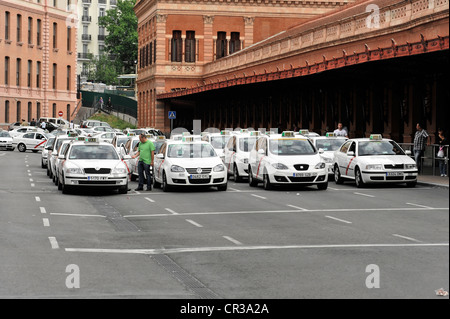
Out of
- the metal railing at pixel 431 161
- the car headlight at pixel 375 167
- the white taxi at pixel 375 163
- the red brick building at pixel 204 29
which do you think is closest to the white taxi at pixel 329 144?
the white taxi at pixel 375 163

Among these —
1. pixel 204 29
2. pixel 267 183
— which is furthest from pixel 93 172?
pixel 204 29

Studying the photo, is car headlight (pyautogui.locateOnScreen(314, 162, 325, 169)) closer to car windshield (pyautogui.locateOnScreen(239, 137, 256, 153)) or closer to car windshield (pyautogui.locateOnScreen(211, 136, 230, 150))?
car windshield (pyautogui.locateOnScreen(239, 137, 256, 153))

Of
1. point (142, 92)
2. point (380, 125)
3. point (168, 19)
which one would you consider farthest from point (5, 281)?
point (142, 92)

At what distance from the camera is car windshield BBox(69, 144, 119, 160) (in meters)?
26.0

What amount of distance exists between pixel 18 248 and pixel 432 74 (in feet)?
88.6

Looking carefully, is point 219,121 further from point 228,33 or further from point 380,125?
point 380,125

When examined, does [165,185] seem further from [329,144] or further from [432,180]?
[432,180]

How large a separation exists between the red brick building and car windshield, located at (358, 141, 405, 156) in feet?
206

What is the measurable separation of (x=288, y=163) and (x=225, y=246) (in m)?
13.5

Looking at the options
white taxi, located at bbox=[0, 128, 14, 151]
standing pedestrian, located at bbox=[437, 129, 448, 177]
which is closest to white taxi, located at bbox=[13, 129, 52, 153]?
white taxi, located at bbox=[0, 128, 14, 151]

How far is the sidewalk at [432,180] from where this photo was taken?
91.5 ft

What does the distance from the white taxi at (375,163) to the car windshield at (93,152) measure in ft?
24.5

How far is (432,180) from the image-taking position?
29.4 metres

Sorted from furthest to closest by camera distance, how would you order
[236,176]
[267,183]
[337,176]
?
[236,176]
[337,176]
[267,183]
